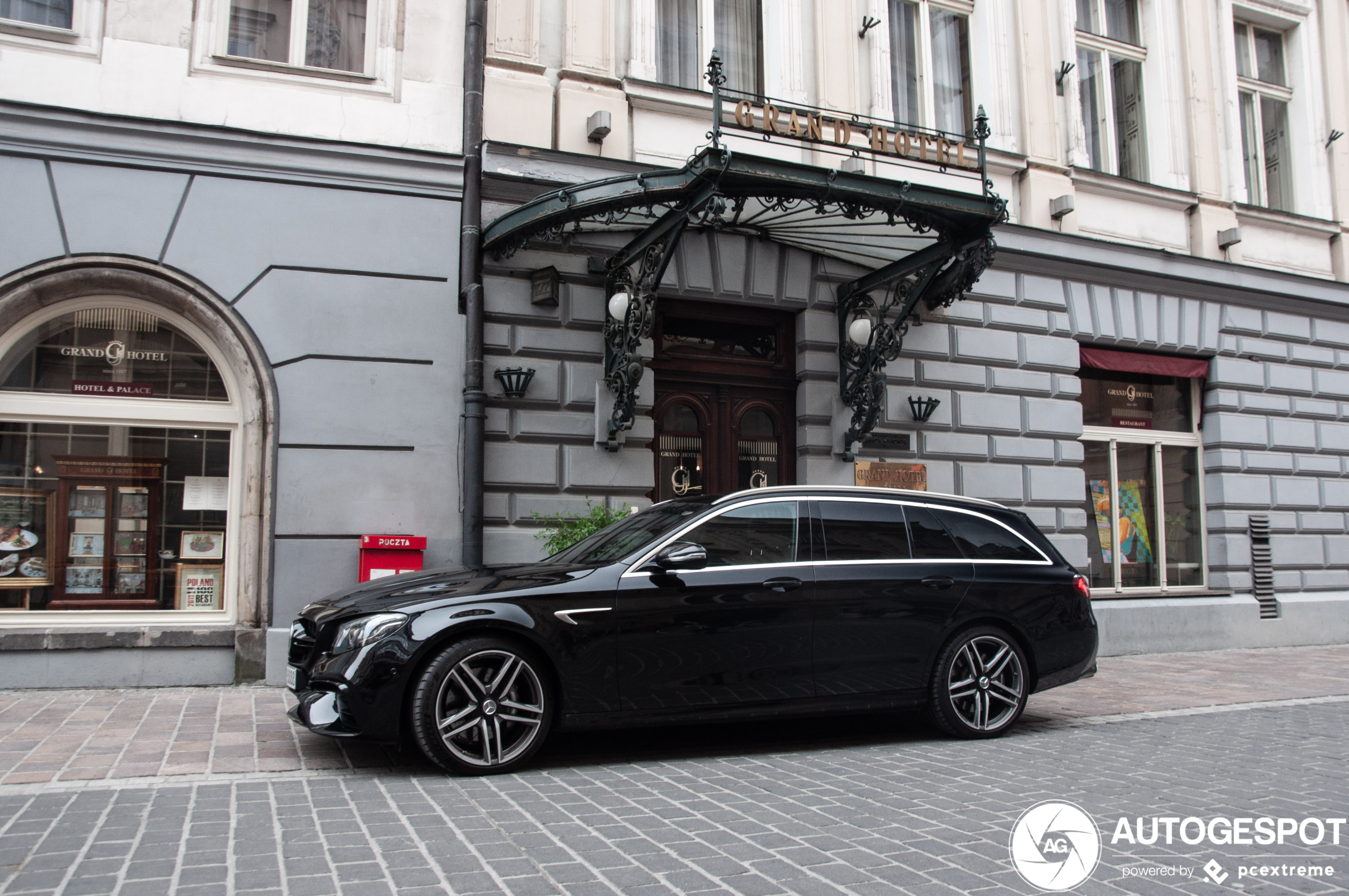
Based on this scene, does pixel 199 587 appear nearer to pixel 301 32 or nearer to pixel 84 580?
pixel 84 580

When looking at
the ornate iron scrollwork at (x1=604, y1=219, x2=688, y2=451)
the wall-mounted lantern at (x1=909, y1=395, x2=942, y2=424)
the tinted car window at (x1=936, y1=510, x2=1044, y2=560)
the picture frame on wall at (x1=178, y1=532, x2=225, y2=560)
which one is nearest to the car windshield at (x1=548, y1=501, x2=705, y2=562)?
the tinted car window at (x1=936, y1=510, x2=1044, y2=560)

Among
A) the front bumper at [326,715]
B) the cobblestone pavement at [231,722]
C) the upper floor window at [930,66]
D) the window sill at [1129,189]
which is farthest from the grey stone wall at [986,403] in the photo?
the front bumper at [326,715]

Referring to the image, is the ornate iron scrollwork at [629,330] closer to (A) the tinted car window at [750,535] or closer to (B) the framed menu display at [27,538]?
(A) the tinted car window at [750,535]

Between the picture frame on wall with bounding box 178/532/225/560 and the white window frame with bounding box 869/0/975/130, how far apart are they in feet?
26.8

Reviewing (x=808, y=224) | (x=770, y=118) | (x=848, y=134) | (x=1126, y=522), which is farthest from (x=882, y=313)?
(x=1126, y=522)

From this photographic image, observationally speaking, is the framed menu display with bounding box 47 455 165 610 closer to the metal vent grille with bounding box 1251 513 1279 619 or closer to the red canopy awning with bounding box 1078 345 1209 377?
the red canopy awning with bounding box 1078 345 1209 377

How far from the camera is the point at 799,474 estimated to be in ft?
34.4

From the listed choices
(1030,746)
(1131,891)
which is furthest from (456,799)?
(1030,746)

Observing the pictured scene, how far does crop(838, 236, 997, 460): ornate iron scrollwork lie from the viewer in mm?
9867

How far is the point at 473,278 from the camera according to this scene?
900cm

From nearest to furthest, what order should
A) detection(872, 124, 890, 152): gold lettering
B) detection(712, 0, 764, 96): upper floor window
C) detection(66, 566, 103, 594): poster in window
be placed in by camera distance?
detection(66, 566, 103, 594): poster in window < detection(872, 124, 890, 152): gold lettering < detection(712, 0, 764, 96): upper floor window

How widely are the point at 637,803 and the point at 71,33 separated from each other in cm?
800

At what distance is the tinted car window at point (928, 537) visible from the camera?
252 inches

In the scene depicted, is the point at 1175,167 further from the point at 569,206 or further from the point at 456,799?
the point at 456,799
